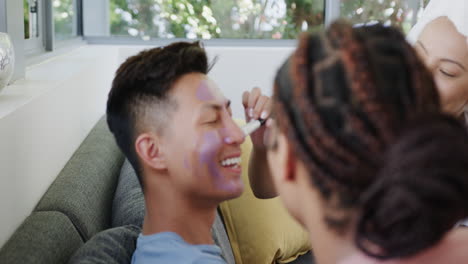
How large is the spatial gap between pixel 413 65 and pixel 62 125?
Answer: 141cm

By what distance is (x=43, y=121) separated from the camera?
1.78 metres

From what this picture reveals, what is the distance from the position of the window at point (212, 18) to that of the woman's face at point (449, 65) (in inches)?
111

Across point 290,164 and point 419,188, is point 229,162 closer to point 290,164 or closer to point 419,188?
point 290,164

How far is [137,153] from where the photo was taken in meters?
1.53

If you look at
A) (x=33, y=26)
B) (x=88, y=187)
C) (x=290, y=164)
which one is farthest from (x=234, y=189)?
(x=33, y=26)

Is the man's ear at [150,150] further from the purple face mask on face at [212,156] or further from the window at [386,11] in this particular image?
the window at [386,11]

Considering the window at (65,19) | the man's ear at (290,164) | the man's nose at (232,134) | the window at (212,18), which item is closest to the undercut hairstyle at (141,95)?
the man's nose at (232,134)

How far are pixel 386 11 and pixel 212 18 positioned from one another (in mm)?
1140

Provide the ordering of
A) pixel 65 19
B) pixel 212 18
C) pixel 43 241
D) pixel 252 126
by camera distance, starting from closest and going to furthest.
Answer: pixel 43 241 < pixel 252 126 < pixel 65 19 < pixel 212 18

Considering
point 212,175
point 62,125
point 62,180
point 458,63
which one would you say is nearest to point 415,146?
point 212,175

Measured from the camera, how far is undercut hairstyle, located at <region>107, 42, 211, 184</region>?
5.02 ft

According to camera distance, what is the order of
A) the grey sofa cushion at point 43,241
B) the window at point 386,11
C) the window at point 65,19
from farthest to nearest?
the window at point 386,11 → the window at point 65,19 → the grey sofa cushion at point 43,241

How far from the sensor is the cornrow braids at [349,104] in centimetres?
79

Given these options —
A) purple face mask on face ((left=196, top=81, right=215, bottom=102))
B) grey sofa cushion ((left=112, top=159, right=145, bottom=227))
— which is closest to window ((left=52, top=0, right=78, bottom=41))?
grey sofa cushion ((left=112, top=159, right=145, bottom=227))
